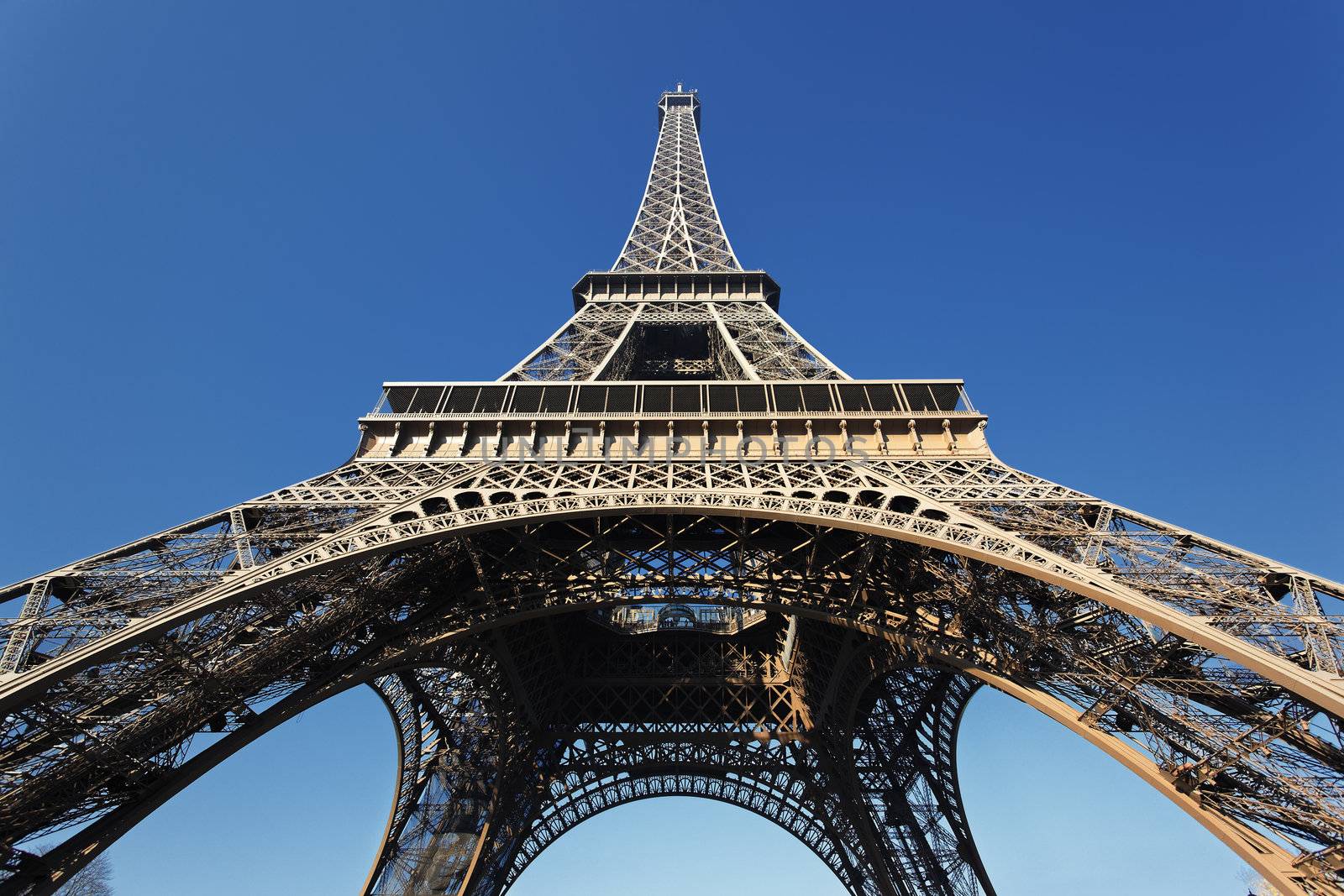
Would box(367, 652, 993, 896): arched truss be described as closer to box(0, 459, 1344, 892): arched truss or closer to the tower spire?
box(0, 459, 1344, 892): arched truss

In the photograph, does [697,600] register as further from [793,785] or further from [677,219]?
[677,219]

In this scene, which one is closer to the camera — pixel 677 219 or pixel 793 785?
pixel 793 785

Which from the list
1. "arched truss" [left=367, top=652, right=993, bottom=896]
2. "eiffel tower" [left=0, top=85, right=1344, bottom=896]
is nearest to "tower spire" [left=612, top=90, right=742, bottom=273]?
"eiffel tower" [left=0, top=85, right=1344, bottom=896]

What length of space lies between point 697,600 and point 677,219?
94.5 feet

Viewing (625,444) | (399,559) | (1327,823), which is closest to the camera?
(1327,823)

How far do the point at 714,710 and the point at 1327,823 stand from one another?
21.3 m

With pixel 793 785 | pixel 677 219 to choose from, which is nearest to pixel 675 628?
pixel 793 785

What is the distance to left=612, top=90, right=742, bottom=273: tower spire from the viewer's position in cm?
3694

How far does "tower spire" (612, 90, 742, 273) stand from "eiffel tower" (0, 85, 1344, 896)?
4.91 m

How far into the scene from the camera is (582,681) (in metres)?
28.4

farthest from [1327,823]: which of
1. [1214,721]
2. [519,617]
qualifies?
[519,617]

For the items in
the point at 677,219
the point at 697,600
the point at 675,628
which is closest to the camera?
the point at 697,600

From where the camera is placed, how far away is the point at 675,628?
28547 mm

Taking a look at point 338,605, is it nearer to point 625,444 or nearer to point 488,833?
point 625,444
